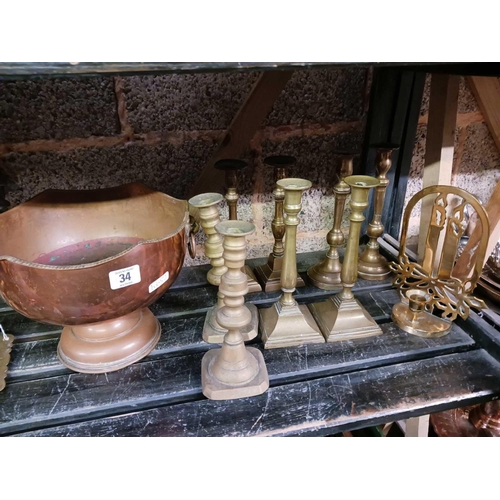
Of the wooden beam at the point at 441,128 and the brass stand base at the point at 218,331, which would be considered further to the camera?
the wooden beam at the point at 441,128

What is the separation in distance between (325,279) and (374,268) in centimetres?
15

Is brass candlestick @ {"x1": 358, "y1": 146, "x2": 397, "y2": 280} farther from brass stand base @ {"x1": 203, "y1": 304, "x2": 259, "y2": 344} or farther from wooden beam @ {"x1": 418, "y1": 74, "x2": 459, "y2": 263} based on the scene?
brass stand base @ {"x1": 203, "y1": 304, "x2": 259, "y2": 344}

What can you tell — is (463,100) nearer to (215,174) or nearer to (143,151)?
(215,174)

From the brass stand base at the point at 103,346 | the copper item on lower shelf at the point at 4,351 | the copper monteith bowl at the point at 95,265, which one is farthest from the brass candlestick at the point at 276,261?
the copper item on lower shelf at the point at 4,351

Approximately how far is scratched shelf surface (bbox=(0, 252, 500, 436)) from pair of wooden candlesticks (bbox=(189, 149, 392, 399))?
0.03m

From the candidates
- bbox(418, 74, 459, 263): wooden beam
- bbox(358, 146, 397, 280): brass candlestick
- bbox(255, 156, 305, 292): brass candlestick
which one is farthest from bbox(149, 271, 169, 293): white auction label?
bbox(418, 74, 459, 263): wooden beam

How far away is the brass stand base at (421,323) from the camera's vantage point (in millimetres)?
920

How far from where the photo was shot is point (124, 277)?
719mm

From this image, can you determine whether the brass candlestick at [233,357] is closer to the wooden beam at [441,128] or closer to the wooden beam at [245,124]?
the wooden beam at [245,124]

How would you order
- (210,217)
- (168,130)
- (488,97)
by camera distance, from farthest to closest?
(488,97) → (168,130) → (210,217)

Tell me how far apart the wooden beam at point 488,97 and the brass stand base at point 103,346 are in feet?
3.76

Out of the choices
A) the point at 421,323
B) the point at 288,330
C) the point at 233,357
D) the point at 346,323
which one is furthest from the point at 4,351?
the point at 421,323

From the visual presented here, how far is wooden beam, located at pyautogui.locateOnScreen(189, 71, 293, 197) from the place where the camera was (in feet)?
3.49

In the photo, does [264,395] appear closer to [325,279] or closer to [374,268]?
[325,279]
